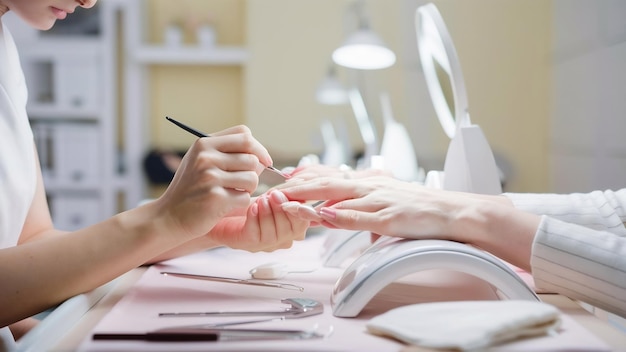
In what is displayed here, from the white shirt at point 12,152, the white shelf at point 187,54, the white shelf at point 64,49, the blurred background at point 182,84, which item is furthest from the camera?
the white shelf at point 187,54

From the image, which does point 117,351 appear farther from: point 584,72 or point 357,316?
point 584,72

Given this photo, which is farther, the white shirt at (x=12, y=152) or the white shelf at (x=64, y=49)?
the white shelf at (x=64, y=49)

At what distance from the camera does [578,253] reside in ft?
2.42

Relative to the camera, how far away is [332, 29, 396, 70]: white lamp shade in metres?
2.29

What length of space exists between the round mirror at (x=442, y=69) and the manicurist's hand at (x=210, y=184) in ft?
1.42

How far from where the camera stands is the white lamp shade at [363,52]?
229 cm

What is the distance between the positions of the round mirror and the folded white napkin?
1.68 feet

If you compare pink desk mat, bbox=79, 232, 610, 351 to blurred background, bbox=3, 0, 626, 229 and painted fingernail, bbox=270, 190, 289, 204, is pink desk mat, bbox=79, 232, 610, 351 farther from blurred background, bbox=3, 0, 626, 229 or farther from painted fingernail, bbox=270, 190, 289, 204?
blurred background, bbox=3, 0, 626, 229

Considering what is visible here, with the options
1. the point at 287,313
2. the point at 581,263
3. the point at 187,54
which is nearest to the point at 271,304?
the point at 287,313

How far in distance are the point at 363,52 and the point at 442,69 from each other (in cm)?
112

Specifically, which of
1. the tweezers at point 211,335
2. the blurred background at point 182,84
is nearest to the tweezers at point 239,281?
the tweezers at point 211,335

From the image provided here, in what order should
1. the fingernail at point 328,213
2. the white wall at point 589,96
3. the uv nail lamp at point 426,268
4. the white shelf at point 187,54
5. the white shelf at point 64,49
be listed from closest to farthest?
the uv nail lamp at point 426,268 < the fingernail at point 328,213 < the white wall at point 589,96 < the white shelf at point 64,49 < the white shelf at point 187,54

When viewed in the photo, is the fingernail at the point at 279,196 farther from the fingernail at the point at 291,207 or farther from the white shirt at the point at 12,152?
the white shirt at the point at 12,152

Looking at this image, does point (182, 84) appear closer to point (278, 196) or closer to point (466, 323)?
point (278, 196)
